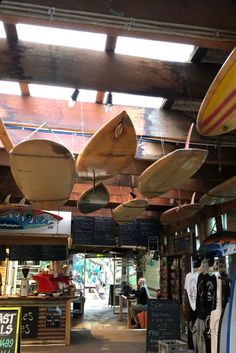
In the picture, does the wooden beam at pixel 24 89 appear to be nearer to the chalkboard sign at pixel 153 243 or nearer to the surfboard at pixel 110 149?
the surfboard at pixel 110 149

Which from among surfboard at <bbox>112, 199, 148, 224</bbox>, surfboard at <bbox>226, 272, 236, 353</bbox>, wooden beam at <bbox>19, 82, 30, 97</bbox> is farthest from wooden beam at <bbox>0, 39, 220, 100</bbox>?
surfboard at <bbox>112, 199, 148, 224</bbox>

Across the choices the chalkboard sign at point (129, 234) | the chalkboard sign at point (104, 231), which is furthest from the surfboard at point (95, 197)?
the chalkboard sign at point (129, 234)

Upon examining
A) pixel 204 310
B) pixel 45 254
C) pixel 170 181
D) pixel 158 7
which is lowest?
pixel 204 310

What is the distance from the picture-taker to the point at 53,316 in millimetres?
7109

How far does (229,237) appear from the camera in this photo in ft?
17.0

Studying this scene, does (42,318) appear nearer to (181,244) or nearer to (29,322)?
(29,322)

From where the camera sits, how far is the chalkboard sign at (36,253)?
8.60m

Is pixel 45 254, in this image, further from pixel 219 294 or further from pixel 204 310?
pixel 219 294

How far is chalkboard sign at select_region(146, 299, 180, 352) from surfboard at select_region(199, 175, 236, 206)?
222cm

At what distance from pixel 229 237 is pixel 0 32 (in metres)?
3.89

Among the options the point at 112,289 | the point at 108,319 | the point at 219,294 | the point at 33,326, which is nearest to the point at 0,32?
the point at 219,294

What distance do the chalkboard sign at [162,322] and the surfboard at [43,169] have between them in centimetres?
335

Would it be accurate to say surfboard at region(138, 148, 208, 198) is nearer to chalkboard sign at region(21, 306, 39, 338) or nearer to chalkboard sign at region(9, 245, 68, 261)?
chalkboard sign at region(21, 306, 39, 338)

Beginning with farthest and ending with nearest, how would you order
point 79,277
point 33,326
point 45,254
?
point 79,277, point 45,254, point 33,326
